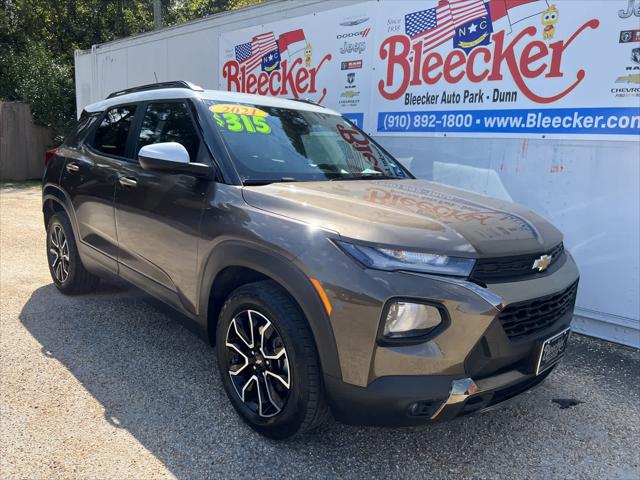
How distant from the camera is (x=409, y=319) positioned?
2092mm

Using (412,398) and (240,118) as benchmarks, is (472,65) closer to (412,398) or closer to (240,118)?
(240,118)

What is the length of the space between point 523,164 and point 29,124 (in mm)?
14282

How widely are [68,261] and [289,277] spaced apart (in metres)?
3.05

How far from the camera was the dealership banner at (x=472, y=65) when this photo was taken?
13.0 ft

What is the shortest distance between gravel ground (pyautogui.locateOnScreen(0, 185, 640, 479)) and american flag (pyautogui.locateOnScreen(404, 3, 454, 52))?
3063 mm

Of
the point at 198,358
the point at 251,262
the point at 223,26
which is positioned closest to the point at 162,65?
the point at 223,26

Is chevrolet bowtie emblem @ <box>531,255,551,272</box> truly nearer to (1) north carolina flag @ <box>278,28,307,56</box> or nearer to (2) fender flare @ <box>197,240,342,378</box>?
(2) fender flare @ <box>197,240,342,378</box>

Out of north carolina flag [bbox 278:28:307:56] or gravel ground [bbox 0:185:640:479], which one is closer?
gravel ground [bbox 0:185:640:479]

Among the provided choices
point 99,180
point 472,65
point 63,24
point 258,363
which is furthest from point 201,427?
point 63,24

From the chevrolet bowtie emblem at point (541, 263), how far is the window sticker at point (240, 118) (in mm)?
1765

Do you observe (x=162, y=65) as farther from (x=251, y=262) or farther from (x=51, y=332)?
(x=251, y=262)

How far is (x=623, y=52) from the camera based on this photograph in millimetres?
3898

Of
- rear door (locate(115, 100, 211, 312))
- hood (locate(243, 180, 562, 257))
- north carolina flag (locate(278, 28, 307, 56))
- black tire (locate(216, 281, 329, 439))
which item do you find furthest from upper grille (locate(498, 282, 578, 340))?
north carolina flag (locate(278, 28, 307, 56))

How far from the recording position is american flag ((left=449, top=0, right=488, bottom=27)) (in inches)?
180
